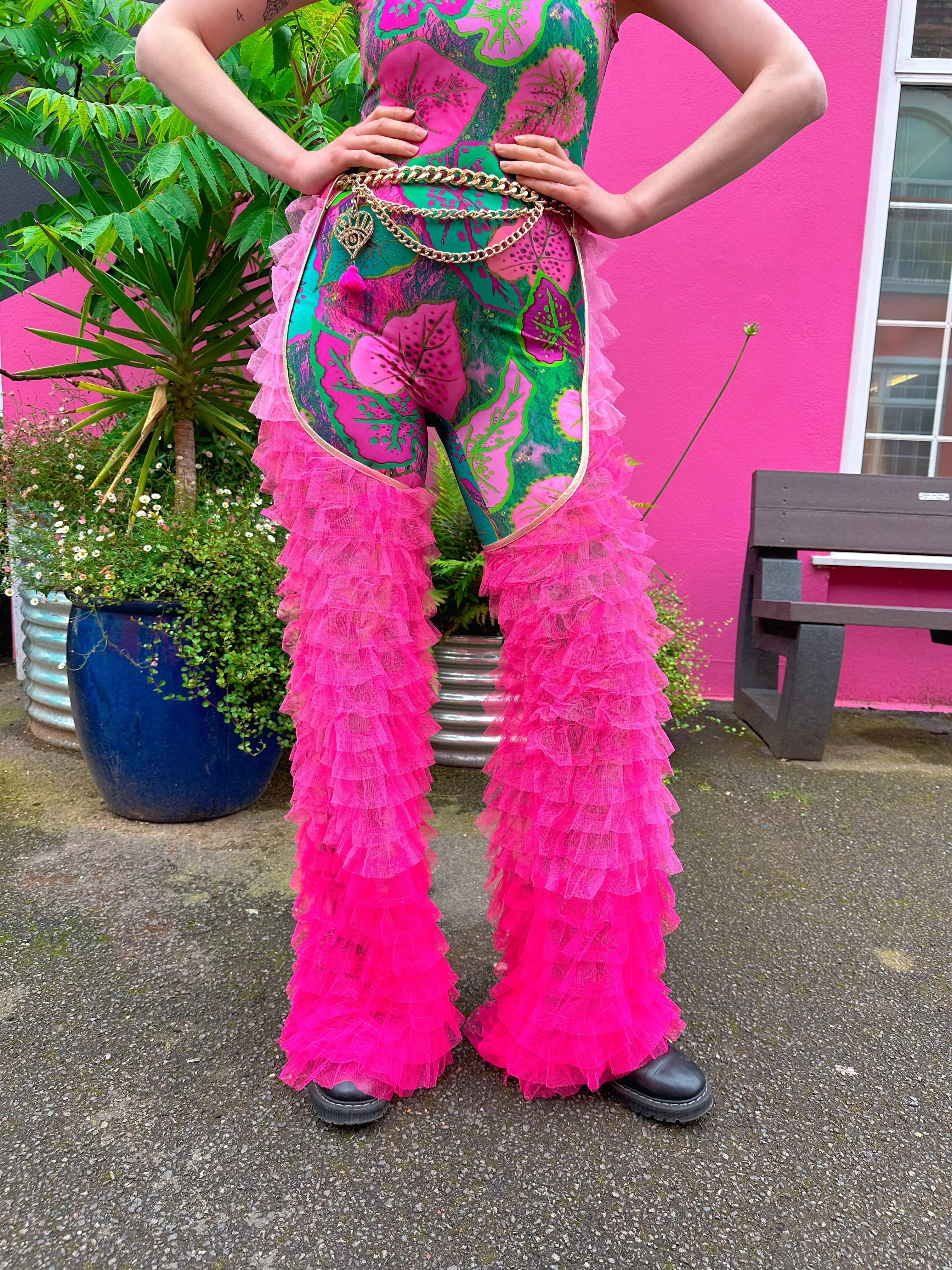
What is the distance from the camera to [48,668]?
296 cm

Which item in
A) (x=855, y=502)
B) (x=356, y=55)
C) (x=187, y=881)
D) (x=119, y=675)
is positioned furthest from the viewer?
(x=855, y=502)

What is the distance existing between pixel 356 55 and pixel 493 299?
1.86 meters

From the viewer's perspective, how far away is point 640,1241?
3.64ft

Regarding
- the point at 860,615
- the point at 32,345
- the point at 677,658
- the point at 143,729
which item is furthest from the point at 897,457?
the point at 32,345

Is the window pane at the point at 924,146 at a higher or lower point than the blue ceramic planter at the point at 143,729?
higher

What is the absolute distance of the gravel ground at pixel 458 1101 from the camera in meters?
1.12

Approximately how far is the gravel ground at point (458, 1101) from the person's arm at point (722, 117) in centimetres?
144

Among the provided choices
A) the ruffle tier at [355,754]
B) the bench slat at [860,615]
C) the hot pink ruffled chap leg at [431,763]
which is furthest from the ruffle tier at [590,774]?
the bench slat at [860,615]

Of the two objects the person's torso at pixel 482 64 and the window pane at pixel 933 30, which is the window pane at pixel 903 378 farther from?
the person's torso at pixel 482 64

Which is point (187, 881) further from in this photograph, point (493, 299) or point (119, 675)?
point (493, 299)

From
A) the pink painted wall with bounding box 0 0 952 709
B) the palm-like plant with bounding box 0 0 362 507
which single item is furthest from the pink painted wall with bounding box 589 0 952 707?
the palm-like plant with bounding box 0 0 362 507

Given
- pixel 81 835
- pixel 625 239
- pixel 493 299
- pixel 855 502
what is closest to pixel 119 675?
pixel 81 835

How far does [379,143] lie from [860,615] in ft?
8.15

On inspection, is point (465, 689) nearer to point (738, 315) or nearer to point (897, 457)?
point (738, 315)
